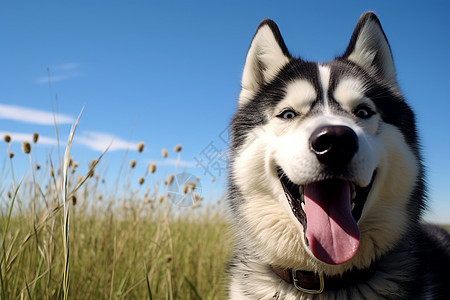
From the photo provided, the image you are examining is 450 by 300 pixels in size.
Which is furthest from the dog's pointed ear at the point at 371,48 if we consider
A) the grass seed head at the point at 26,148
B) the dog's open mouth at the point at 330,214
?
the grass seed head at the point at 26,148

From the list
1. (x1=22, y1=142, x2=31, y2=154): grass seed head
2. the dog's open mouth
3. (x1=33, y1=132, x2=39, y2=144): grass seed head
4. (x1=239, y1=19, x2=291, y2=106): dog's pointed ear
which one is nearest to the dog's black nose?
the dog's open mouth

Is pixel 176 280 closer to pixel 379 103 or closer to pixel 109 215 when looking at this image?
pixel 109 215

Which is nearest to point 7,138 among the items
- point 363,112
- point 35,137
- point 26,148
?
point 35,137

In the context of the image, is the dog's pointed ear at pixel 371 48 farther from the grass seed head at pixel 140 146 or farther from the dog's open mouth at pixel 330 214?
the grass seed head at pixel 140 146

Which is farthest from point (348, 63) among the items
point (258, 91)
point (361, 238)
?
point (361, 238)

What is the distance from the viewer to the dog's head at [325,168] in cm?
198

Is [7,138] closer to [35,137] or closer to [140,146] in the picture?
[35,137]

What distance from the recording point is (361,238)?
214 cm

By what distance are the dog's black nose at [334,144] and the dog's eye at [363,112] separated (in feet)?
1.43

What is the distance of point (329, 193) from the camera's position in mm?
2109

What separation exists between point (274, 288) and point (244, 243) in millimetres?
380

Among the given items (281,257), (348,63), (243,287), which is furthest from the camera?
(348,63)

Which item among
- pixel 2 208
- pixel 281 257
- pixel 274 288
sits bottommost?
pixel 274 288

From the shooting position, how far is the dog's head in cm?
198
